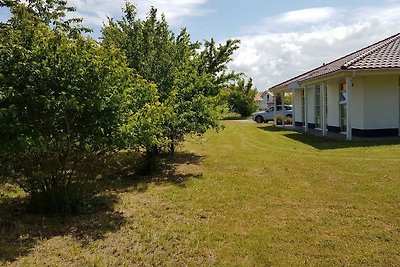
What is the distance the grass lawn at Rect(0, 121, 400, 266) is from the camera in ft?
15.2

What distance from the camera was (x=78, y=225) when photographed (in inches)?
231

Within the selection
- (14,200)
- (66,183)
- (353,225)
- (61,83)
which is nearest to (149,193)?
(66,183)

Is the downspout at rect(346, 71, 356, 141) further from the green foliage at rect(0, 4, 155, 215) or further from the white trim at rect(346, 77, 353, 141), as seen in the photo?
the green foliage at rect(0, 4, 155, 215)

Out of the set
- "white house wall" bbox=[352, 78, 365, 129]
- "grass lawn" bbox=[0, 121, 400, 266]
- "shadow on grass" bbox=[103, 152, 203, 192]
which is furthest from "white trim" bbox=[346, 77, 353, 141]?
"shadow on grass" bbox=[103, 152, 203, 192]

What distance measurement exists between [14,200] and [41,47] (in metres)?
3.16

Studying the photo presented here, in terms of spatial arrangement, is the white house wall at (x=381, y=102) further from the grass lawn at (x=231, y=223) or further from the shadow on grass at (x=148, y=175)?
the shadow on grass at (x=148, y=175)

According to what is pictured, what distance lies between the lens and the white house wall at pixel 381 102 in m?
15.7

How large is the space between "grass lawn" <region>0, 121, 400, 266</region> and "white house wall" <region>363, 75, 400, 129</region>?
640 cm

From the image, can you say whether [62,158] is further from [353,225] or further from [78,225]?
[353,225]

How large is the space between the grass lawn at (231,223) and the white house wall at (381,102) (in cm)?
640

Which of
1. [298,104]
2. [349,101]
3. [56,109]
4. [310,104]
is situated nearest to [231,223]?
[56,109]

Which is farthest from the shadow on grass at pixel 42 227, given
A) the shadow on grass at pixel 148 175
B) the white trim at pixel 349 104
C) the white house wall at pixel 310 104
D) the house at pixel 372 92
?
the white house wall at pixel 310 104

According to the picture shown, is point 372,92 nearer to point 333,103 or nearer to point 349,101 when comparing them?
point 349,101

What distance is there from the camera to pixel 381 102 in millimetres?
15812
